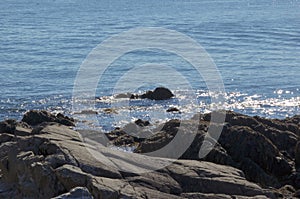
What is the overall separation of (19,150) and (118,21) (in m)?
71.3

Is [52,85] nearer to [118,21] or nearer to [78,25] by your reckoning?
[78,25]

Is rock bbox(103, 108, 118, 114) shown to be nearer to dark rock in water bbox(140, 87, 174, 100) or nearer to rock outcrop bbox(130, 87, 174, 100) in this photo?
rock outcrop bbox(130, 87, 174, 100)

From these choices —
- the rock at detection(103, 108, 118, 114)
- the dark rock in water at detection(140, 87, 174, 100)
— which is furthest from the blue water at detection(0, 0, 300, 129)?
the dark rock in water at detection(140, 87, 174, 100)

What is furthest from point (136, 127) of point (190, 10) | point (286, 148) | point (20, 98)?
point (190, 10)

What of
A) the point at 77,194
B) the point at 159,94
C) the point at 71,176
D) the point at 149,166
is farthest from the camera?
the point at 159,94

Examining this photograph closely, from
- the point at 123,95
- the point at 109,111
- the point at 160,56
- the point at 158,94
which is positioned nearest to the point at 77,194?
the point at 109,111

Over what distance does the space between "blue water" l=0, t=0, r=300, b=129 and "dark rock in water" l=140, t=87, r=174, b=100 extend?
2.39 m

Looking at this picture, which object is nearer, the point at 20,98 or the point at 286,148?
the point at 286,148

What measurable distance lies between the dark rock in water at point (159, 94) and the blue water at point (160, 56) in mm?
2386

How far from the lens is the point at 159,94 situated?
120 feet

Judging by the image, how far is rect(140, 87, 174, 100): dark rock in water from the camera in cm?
3659

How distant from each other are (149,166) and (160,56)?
127 feet

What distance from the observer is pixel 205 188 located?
1664cm

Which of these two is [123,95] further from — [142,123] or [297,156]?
[297,156]
